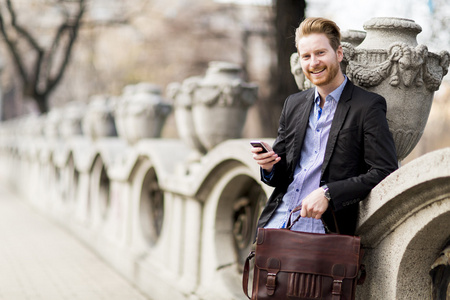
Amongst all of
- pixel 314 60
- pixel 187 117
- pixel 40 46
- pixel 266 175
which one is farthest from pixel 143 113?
pixel 40 46

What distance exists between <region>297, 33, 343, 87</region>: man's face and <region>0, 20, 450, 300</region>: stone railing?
0.51m

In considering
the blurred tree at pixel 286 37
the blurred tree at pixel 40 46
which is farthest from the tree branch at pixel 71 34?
the blurred tree at pixel 286 37

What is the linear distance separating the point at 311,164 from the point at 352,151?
218 millimetres

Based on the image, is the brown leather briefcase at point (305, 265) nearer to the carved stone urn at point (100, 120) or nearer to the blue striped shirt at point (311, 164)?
the blue striped shirt at point (311, 164)

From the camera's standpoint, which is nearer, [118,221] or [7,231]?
[118,221]

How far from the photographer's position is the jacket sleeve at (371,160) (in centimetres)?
294

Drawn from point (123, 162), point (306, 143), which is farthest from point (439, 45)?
point (306, 143)

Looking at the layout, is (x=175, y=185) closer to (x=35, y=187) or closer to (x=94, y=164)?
(x=94, y=164)

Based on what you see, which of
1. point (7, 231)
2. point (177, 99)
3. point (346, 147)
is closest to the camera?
point (346, 147)

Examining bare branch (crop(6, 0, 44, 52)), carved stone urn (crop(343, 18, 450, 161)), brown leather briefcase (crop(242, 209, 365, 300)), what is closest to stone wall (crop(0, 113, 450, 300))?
brown leather briefcase (crop(242, 209, 365, 300))

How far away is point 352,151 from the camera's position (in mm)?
3012

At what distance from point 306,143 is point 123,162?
5018mm

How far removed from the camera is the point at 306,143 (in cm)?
320

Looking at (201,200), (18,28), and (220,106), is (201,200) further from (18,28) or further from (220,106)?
(18,28)
